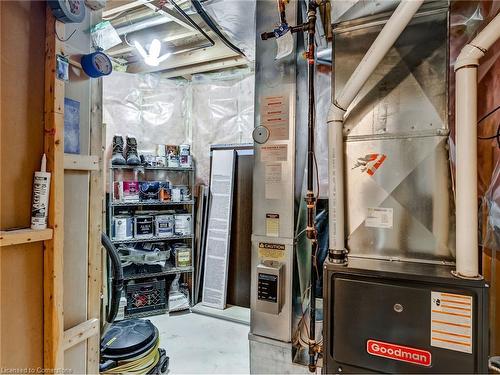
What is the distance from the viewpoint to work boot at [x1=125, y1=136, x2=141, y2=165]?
3377 millimetres

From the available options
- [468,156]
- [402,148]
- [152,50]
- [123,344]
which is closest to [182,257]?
[123,344]

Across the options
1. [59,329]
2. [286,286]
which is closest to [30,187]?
[59,329]

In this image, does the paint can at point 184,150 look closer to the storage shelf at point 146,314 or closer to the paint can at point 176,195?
the paint can at point 176,195

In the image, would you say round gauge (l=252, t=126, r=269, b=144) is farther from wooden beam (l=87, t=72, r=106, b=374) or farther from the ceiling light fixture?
the ceiling light fixture

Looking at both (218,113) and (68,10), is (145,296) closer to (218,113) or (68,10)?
(218,113)

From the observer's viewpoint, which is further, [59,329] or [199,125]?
[199,125]

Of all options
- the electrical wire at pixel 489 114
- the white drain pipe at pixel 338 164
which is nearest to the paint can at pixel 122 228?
the white drain pipe at pixel 338 164

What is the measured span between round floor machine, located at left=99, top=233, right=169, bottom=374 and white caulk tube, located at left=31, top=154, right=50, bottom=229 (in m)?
0.61

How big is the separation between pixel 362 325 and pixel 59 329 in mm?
1302

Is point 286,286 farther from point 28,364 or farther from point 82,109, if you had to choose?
point 82,109

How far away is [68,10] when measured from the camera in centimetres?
119

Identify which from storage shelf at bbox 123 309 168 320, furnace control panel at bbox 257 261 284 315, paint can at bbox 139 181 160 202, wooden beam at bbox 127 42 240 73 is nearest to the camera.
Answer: furnace control panel at bbox 257 261 284 315

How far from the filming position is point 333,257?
4.52 feet

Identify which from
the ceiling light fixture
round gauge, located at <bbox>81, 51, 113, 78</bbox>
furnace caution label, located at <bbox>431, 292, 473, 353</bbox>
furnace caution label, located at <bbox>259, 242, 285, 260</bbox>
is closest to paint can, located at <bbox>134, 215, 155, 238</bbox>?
the ceiling light fixture
